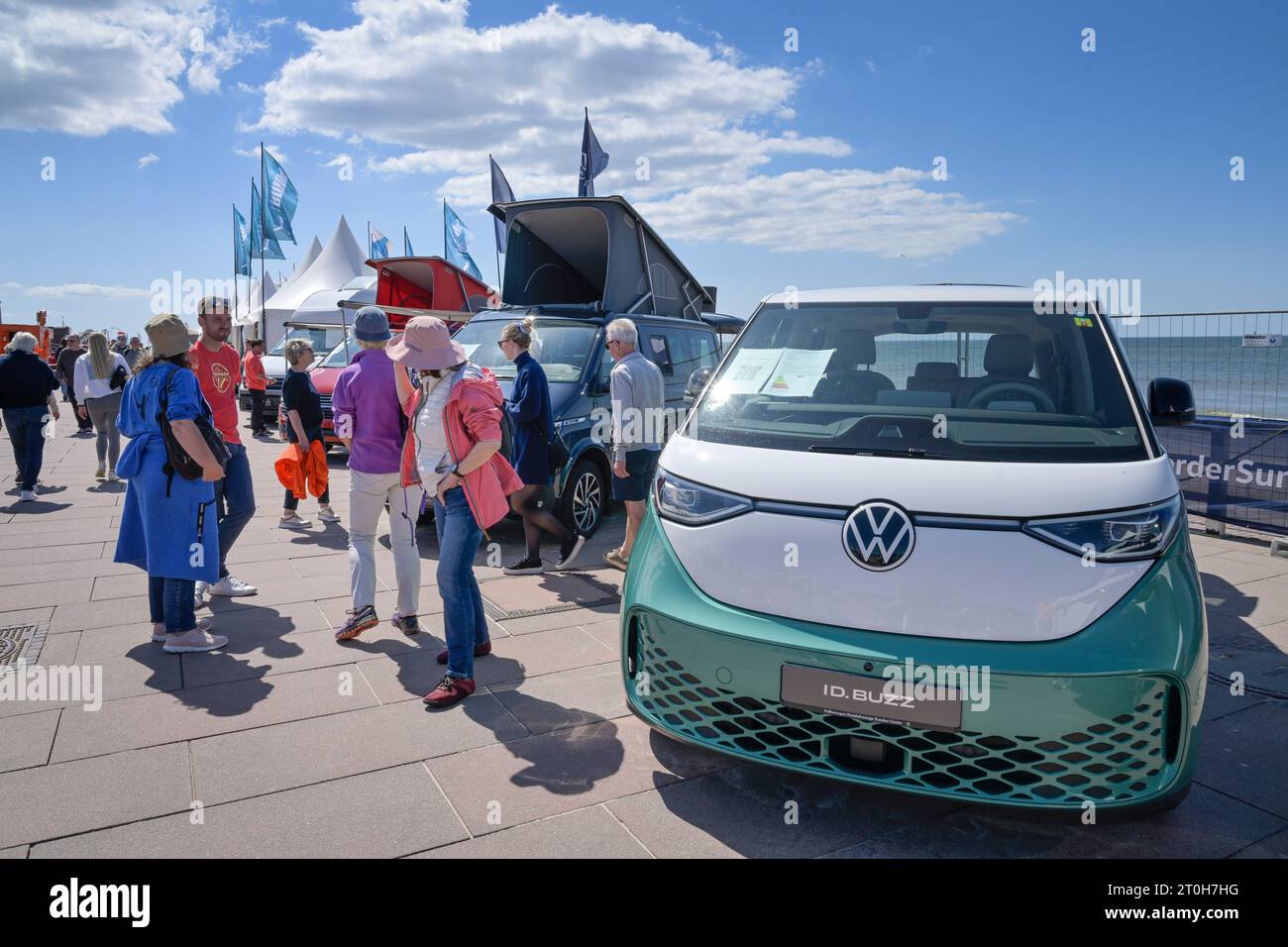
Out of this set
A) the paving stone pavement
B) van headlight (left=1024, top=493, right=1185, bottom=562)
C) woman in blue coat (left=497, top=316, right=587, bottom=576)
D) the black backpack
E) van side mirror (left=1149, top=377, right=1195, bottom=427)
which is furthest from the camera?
woman in blue coat (left=497, top=316, right=587, bottom=576)

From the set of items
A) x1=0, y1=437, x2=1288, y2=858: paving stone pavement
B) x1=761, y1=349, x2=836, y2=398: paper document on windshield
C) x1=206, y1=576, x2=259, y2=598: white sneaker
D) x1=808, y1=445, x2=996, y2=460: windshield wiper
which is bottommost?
x1=0, y1=437, x2=1288, y2=858: paving stone pavement

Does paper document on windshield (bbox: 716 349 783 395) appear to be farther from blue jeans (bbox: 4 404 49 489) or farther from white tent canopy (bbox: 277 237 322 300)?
white tent canopy (bbox: 277 237 322 300)

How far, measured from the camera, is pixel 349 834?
2.91m

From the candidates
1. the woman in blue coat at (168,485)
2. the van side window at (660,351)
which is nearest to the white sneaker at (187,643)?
the woman in blue coat at (168,485)

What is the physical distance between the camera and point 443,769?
3400 mm

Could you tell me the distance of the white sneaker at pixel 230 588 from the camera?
584 cm

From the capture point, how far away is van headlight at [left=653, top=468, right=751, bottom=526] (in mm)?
2969

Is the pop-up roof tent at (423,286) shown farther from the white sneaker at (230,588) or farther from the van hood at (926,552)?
the van hood at (926,552)

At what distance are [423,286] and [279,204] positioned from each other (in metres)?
18.2

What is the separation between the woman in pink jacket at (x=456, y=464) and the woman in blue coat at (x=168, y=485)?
1262 millimetres

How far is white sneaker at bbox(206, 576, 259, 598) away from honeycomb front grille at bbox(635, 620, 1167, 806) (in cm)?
410

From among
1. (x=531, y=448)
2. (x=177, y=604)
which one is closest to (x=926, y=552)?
(x=177, y=604)

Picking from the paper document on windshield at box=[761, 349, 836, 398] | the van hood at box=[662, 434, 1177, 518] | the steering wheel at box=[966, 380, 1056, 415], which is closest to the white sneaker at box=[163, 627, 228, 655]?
the van hood at box=[662, 434, 1177, 518]
